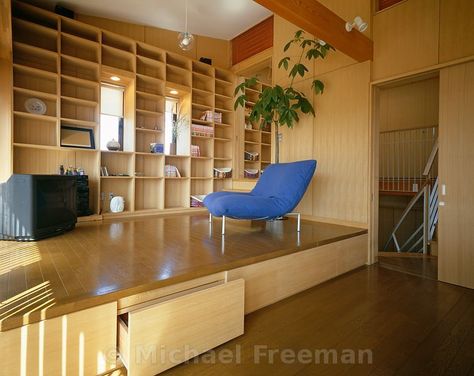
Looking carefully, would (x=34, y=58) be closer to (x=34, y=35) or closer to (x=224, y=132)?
(x=34, y=35)

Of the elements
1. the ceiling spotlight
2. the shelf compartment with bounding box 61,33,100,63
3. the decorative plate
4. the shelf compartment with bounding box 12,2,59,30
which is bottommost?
the decorative plate

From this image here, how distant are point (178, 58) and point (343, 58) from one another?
2.73 m

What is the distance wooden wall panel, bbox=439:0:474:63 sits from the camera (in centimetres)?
235

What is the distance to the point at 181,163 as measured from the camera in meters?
4.87

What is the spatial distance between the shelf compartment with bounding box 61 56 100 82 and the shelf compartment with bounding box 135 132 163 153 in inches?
40.3

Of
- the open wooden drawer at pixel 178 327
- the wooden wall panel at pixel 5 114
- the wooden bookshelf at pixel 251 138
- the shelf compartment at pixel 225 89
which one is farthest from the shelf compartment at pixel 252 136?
the open wooden drawer at pixel 178 327

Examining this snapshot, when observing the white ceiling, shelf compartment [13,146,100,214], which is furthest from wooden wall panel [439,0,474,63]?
shelf compartment [13,146,100,214]

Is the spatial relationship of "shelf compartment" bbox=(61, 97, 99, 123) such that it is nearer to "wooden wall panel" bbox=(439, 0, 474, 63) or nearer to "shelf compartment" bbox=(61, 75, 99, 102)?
"shelf compartment" bbox=(61, 75, 99, 102)

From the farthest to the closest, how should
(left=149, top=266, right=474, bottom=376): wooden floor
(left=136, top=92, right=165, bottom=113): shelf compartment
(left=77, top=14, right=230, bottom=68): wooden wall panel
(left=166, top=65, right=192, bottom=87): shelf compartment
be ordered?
(left=166, top=65, right=192, bottom=87): shelf compartment < (left=136, top=92, right=165, bottom=113): shelf compartment < (left=77, top=14, right=230, bottom=68): wooden wall panel < (left=149, top=266, right=474, bottom=376): wooden floor

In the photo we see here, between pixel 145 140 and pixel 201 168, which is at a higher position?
pixel 145 140

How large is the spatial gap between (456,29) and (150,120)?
4.11m

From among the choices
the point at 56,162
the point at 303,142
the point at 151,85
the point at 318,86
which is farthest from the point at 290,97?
the point at 56,162

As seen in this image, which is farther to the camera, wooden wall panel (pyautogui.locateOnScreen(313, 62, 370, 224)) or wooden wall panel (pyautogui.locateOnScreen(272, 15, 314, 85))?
wooden wall panel (pyautogui.locateOnScreen(272, 15, 314, 85))

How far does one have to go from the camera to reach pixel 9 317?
3.36ft
